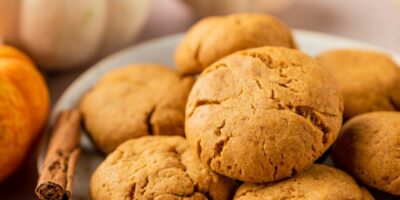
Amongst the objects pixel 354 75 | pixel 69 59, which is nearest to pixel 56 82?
pixel 69 59

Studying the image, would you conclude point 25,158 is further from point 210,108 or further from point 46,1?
point 210,108

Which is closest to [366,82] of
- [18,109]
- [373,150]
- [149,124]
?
[373,150]

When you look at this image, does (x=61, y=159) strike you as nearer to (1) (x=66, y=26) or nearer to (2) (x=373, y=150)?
(1) (x=66, y=26)

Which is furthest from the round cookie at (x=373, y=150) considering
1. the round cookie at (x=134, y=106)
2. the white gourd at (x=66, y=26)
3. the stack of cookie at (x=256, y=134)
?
the white gourd at (x=66, y=26)

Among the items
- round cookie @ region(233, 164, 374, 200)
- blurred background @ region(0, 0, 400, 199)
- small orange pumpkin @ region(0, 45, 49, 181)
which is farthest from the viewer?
blurred background @ region(0, 0, 400, 199)

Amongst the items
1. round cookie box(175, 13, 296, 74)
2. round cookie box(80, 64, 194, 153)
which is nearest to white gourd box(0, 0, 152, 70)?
round cookie box(80, 64, 194, 153)

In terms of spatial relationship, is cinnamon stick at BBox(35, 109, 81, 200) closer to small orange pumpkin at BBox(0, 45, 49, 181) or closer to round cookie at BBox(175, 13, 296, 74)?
small orange pumpkin at BBox(0, 45, 49, 181)
